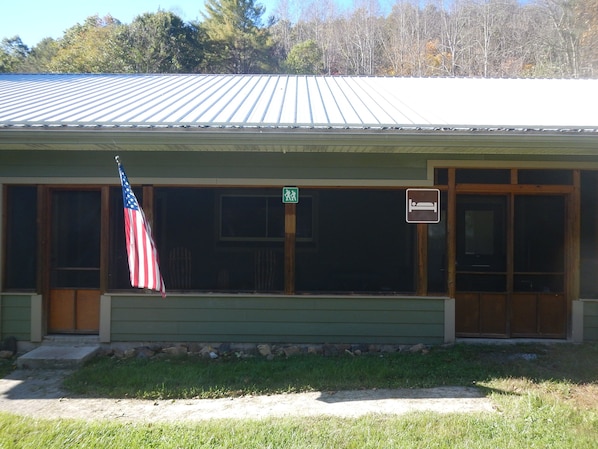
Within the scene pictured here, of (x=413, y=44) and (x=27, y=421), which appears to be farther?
(x=413, y=44)

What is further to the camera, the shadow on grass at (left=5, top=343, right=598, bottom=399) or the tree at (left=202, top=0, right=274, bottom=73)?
the tree at (left=202, top=0, right=274, bottom=73)

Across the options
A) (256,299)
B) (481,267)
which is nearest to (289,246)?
(256,299)

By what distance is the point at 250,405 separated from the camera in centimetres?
480

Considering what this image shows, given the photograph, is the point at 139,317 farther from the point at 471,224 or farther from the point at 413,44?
the point at 413,44

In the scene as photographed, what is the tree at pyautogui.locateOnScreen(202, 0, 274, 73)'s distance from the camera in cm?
3155

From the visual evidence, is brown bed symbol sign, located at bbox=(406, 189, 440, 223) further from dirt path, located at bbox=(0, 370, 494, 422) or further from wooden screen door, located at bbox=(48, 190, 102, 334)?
wooden screen door, located at bbox=(48, 190, 102, 334)

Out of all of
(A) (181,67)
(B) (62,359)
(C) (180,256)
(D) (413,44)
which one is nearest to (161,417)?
(B) (62,359)

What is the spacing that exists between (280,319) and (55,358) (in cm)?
285

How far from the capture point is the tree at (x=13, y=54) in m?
30.5

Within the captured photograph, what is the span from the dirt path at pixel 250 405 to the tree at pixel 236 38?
28.0m

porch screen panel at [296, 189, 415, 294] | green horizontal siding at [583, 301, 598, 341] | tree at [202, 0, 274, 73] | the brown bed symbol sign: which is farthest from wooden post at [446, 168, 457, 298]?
tree at [202, 0, 274, 73]

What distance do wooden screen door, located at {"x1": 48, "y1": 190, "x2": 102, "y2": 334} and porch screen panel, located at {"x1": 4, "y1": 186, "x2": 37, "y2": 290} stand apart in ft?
0.82

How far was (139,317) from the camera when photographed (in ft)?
22.4

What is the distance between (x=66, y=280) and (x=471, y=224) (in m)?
5.88
